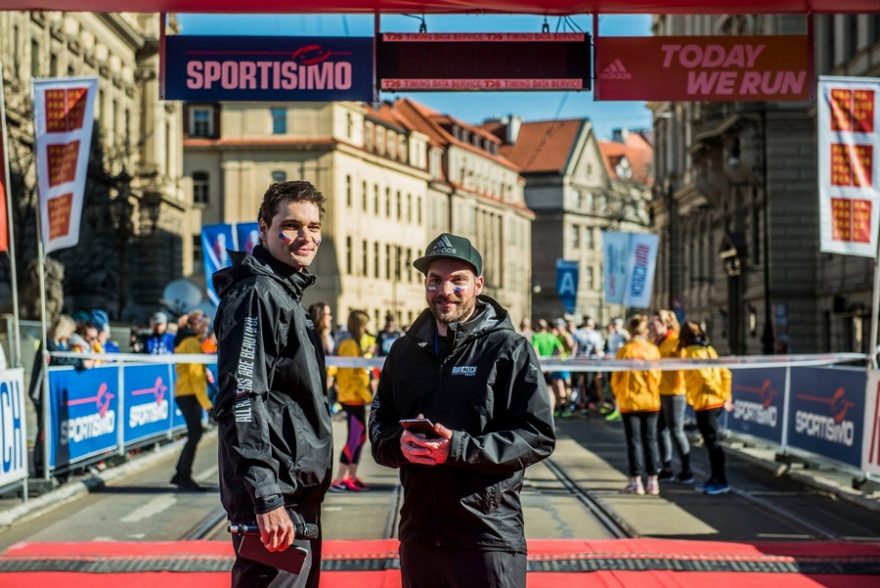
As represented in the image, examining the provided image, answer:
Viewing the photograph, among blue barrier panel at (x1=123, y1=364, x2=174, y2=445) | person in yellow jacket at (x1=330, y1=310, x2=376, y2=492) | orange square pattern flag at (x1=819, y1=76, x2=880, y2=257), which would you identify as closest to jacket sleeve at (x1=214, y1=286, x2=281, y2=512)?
person in yellow jacket at (x1=330, y1=310, x2=376, y2=492)

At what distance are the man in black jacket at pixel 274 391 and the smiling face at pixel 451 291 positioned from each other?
45 centimetres

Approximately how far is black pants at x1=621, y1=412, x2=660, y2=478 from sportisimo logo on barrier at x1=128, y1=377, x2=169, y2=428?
667 centimetres

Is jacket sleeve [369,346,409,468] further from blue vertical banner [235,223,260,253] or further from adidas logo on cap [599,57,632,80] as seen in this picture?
blue vertical banner [235,223,260,253]

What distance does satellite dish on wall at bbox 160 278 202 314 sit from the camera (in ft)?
106

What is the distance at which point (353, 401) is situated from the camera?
44.4 feet

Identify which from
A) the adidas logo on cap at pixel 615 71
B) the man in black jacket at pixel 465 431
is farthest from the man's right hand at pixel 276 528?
the adidas logo on cap at pixel 615 71

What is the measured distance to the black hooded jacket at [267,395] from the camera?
14.0 ft

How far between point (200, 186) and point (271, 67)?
69.0m

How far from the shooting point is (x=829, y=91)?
1246 cm

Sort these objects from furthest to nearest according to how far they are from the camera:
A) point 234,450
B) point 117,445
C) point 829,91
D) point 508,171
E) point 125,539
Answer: point 508,171
point 117,445
point 829,91
point 125,539
point 234,450

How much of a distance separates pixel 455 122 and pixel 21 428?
8842 cm

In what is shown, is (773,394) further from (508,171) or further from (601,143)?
(601,143)

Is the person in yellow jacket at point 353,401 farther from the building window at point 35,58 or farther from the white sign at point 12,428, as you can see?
the building window at point 35,58

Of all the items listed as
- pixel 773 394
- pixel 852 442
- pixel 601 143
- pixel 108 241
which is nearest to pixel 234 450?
pixel 852 442
